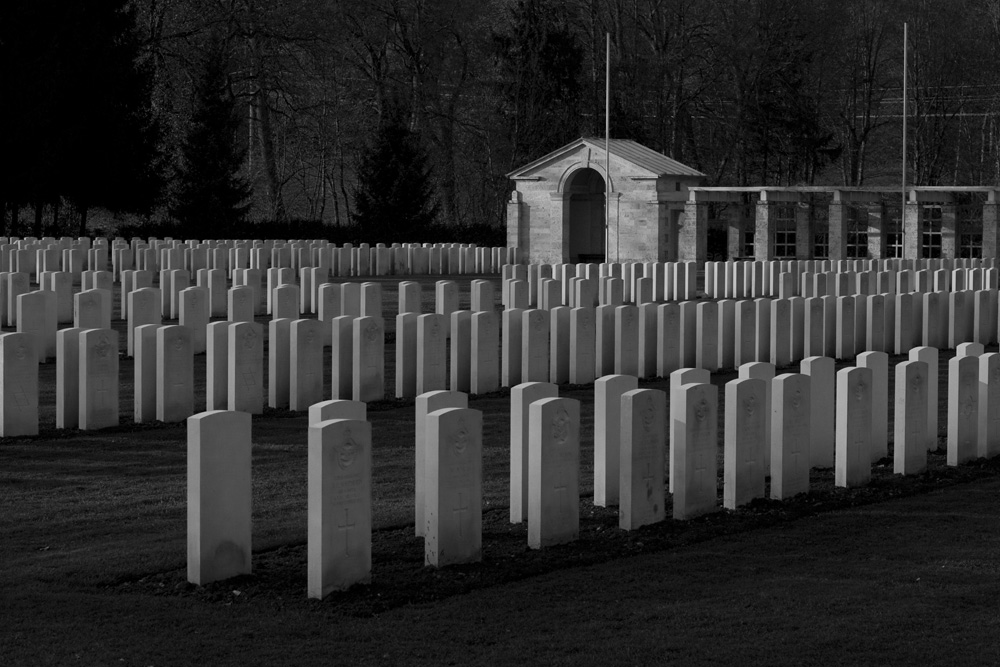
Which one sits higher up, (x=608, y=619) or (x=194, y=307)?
(x=194, y=307)

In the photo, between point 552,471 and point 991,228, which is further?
point 991,228

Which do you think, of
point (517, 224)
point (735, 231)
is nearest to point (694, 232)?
point (735, 231)

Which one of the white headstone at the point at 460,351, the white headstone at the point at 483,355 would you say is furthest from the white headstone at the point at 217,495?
the white headstone at the point at 483,355

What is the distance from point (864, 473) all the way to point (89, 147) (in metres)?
33.4

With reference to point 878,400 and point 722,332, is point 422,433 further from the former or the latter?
point 722,332

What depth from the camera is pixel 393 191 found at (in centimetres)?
4284

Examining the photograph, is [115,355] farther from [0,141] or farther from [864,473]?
[0,141]

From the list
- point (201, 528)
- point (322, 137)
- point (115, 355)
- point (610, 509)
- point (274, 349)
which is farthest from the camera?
point (322, 137)

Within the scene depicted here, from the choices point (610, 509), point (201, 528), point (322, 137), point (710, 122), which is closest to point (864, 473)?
point (610, 509)

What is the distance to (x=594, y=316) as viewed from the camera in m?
13.4

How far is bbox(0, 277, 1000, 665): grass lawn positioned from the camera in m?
5.24

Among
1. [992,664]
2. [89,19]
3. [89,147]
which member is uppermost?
[89,19]

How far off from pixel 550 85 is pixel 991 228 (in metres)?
20.8

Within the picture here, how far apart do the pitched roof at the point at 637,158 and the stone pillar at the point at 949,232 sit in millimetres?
6300
